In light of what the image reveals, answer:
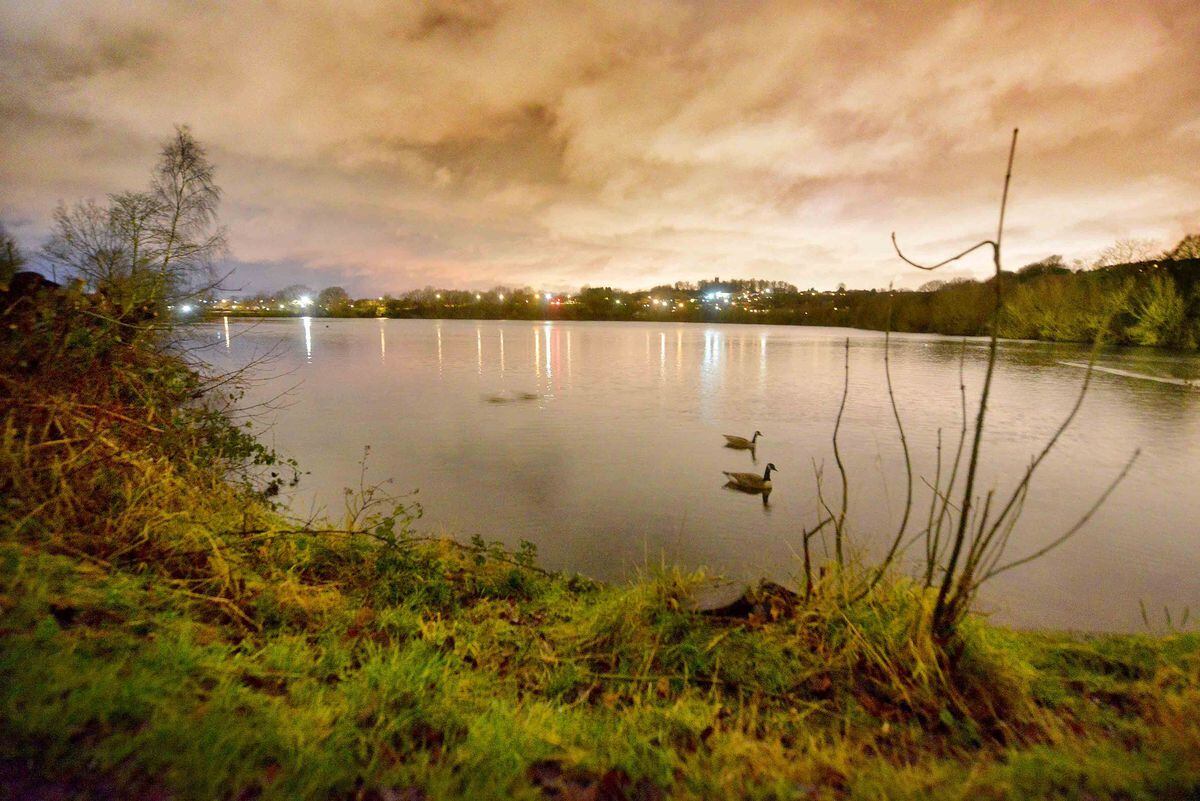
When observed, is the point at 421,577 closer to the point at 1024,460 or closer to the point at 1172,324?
the point at 1024,460

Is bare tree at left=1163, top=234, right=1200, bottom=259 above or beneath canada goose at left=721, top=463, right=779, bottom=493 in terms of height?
above

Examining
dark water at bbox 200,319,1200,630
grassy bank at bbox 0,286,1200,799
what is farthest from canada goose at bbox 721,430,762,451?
grassy bank at bbox 0,286,1200,799

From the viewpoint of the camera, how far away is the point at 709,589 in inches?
201

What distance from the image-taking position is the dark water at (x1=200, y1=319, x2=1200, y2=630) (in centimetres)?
711

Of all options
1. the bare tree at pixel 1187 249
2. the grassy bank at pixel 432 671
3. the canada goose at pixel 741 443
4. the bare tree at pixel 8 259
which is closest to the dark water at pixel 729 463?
the canada goose at pixel 741 443

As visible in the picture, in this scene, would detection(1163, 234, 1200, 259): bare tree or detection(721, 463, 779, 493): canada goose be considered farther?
detection(1163, 234, 1200, 259): bare tree

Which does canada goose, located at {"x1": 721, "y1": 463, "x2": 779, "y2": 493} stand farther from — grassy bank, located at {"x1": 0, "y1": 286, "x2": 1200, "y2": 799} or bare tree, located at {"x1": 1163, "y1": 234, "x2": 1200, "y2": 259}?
bare tree, located at {"x1": 1163, "y1": 234, "x2": 1200, "y2": 259}

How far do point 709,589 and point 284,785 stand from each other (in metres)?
3.79

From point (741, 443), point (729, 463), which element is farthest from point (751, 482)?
point (741, 443)

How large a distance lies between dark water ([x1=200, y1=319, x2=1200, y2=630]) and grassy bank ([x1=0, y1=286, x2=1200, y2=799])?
2.11 meters

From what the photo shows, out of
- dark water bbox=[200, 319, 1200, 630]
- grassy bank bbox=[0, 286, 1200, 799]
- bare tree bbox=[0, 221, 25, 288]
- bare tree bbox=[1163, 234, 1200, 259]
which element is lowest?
dark water bbox=[200, 319, 1200, 630]

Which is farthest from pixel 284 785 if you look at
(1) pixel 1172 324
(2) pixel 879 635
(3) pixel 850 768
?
(1) pixel 1172 324

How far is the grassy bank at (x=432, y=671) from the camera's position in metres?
2.16

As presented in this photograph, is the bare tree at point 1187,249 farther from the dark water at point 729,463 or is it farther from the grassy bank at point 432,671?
the grassy bank at point 432,671
